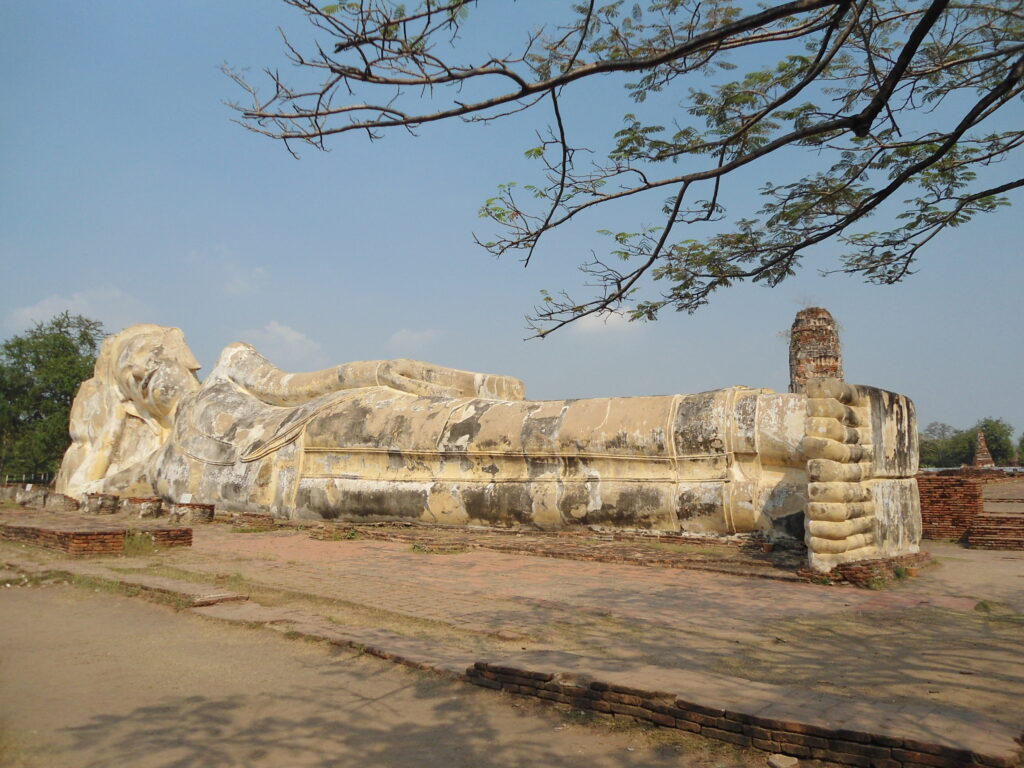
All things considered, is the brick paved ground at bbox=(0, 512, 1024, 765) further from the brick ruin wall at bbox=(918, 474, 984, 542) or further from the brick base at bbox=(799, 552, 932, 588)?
the brick ruin wall at bbox=(918, 474, 984, 542)

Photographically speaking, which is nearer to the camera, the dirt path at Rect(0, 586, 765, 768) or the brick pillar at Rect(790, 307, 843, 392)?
the dirt path at Rect(0, 586, 765, 768)

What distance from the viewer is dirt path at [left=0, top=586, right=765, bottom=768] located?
2.77m

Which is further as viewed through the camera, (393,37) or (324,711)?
(324,711)

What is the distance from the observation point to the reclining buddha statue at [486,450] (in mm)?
6719

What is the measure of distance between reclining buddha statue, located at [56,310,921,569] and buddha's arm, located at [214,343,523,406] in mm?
22

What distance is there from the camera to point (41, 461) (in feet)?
69.7

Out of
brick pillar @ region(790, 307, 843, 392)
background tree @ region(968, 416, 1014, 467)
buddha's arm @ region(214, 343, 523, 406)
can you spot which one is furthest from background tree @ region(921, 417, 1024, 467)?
buddha's arm @ region(214, 343, 523, 406)

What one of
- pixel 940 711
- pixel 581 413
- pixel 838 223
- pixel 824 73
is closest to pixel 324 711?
pixel 940 711

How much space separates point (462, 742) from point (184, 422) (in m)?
9.03

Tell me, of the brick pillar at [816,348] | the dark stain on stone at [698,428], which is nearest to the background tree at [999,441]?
the brick pillar at [816,348]

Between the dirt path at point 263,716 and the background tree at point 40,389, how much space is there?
18519mm

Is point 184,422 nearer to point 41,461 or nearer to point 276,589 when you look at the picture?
point 276,589

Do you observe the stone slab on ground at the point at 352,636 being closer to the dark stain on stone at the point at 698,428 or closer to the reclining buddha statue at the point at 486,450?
the reclining buddha statue at the point at 486,450

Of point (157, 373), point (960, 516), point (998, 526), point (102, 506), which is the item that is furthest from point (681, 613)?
point (157, 373)
